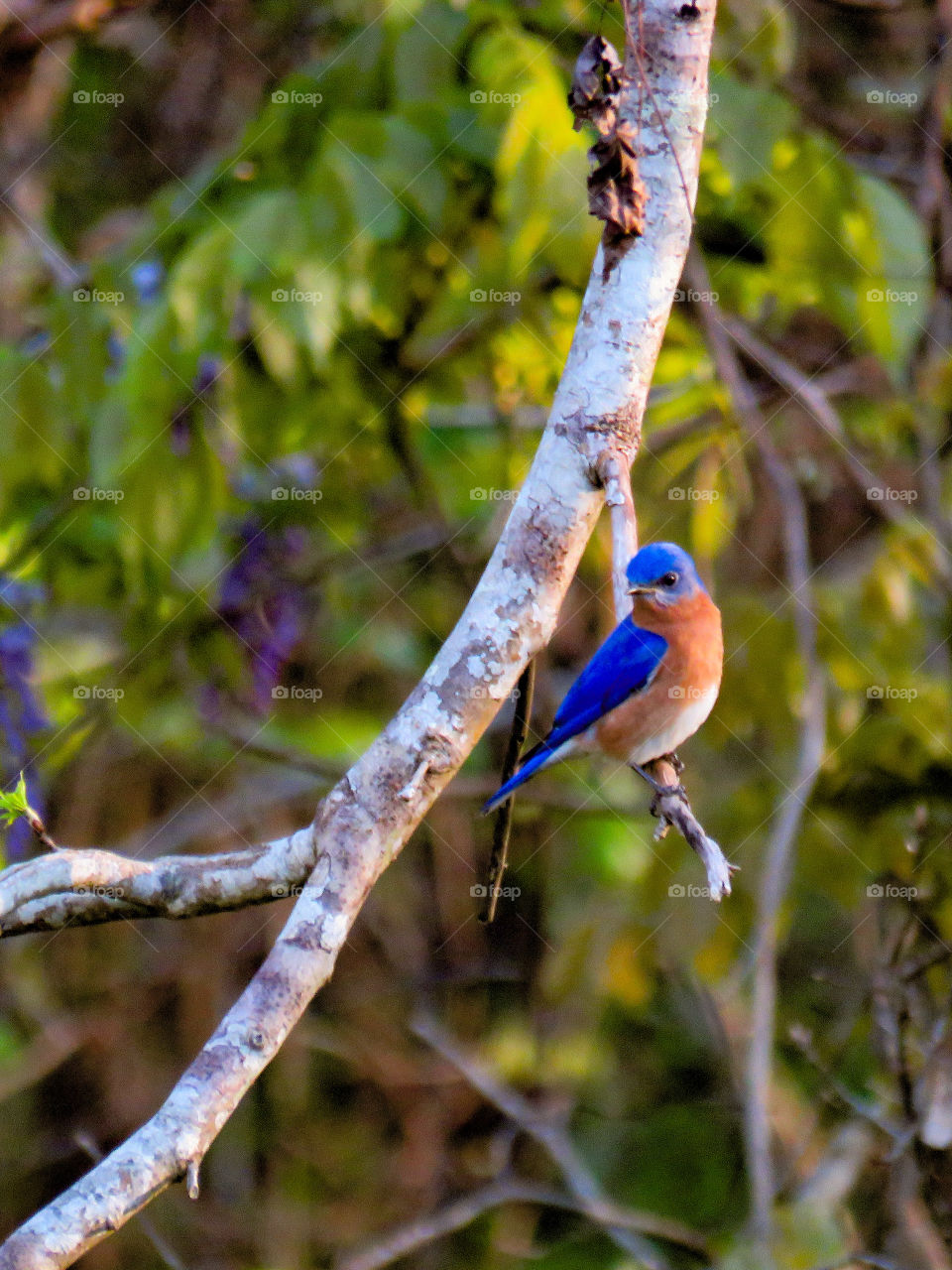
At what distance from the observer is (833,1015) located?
6434 millimetres

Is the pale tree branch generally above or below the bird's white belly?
above

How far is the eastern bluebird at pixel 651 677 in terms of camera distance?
3521mm

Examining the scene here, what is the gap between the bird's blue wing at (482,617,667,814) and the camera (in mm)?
3816

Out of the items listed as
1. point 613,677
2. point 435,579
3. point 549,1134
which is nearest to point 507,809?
point 613,677

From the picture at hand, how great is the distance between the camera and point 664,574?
3.59 meters

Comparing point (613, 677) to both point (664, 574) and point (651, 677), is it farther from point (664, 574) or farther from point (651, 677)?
point (664, 574)

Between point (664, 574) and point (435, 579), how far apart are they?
2.90 m

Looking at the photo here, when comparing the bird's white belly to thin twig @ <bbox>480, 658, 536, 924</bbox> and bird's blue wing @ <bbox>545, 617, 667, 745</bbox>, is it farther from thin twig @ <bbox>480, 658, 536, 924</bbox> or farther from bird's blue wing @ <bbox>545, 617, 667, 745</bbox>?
thin twig @ <bbox>480, 658, 536, 924</bbox>

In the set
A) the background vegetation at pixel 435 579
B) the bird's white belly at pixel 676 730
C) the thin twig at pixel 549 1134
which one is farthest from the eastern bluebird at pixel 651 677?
the thin twig at pixel 549 1134

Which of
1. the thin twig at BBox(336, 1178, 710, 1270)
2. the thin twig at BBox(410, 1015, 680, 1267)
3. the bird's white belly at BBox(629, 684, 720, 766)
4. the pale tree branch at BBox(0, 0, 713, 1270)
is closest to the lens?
the pale tree branch at BBox(0, 0, 713, 1270)

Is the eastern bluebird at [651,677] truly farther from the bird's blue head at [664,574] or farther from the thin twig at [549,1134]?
the thin twig at [549,1134]

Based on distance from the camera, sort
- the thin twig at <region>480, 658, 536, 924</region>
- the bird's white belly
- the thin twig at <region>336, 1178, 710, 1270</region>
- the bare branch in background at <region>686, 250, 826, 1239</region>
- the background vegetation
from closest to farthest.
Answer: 1. the thin twig at <region>480, 658, 536, 924</region>
2. the bird's white belly
3. the bare branch in background at <region>686, 250, 826, 1239</region>
4. the background vegetation
5. the thin twig at <region>336, 1178, 710, 1270</region>

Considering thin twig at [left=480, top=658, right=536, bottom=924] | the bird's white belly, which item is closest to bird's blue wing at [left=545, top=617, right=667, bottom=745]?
the bird's white belly

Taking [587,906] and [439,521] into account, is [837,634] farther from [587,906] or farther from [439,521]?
[587,906]
